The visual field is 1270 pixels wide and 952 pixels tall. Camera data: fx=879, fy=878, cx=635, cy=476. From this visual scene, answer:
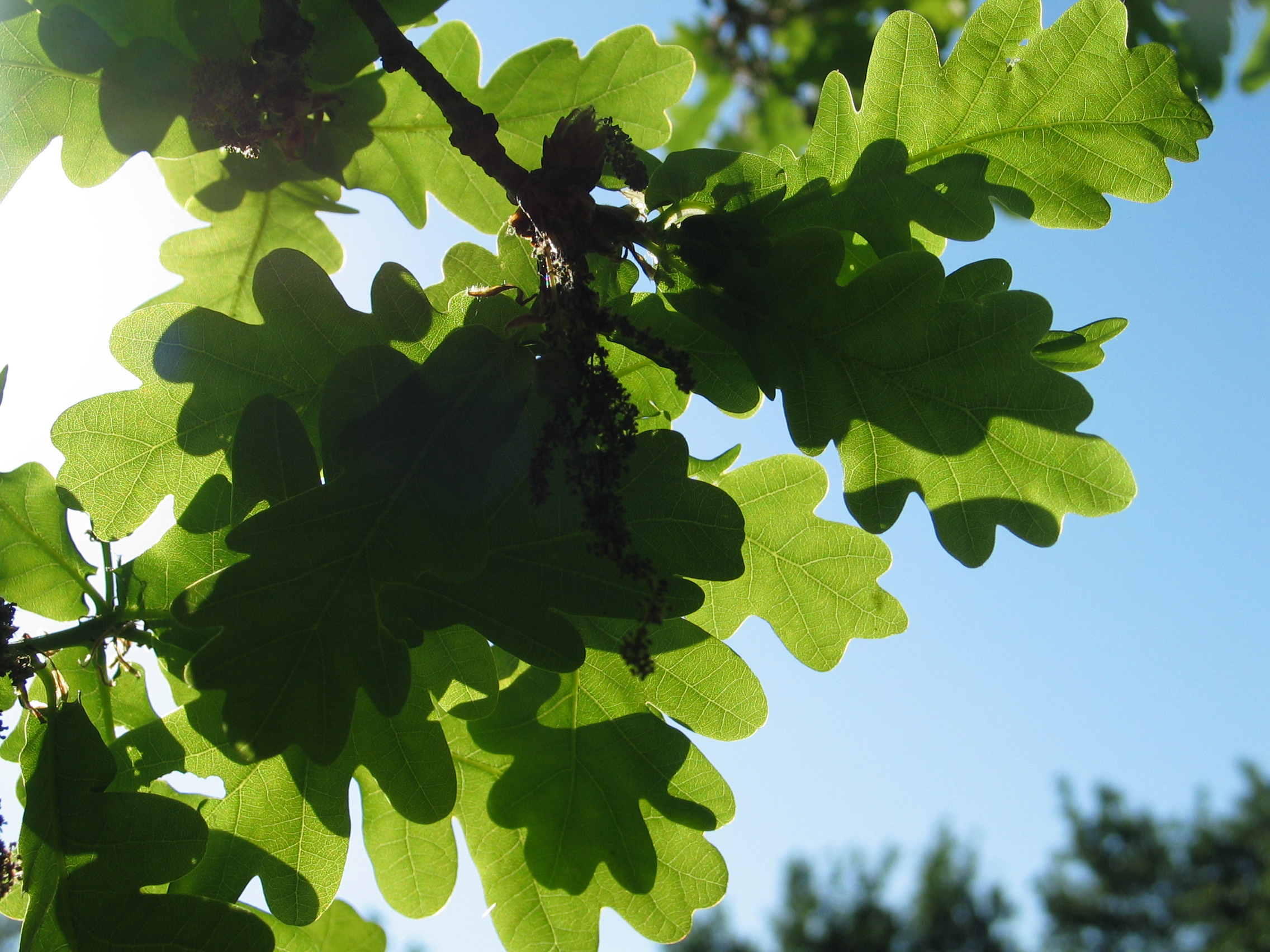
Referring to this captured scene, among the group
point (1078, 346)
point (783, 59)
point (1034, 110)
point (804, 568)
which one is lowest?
point (804, 568)

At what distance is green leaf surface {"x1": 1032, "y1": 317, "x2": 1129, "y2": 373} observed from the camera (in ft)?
5.52

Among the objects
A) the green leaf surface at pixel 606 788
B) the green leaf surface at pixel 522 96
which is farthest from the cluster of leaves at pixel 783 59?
the green leaf surface at pixel 606 788

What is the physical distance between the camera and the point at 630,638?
5.30 feet

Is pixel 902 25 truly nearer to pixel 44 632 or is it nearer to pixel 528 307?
pixel 528 307

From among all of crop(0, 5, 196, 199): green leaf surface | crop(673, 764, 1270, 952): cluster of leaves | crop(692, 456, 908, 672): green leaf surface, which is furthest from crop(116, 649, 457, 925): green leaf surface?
crop(673, 764, 1270, 952): cluster of leaves

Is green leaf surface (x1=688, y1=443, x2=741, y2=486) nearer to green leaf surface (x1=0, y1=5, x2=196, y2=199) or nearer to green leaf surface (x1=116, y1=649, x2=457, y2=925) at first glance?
green leaf surface (x1=116, y1=649, x2=457, y2=925)

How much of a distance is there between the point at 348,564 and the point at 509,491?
276 millimetres

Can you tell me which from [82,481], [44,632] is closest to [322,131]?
[82,481]

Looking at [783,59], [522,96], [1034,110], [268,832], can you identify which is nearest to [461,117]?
[522,96]

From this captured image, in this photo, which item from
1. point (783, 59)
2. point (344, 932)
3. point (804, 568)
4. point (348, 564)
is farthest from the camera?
point (783, 59)

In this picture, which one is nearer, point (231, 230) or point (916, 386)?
point (916, 386)

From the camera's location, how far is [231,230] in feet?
7.39

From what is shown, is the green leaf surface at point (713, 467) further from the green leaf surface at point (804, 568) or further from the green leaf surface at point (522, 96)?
the green leaf surface at point (522, 96)

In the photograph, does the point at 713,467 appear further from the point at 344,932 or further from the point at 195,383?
the point at 344,932
